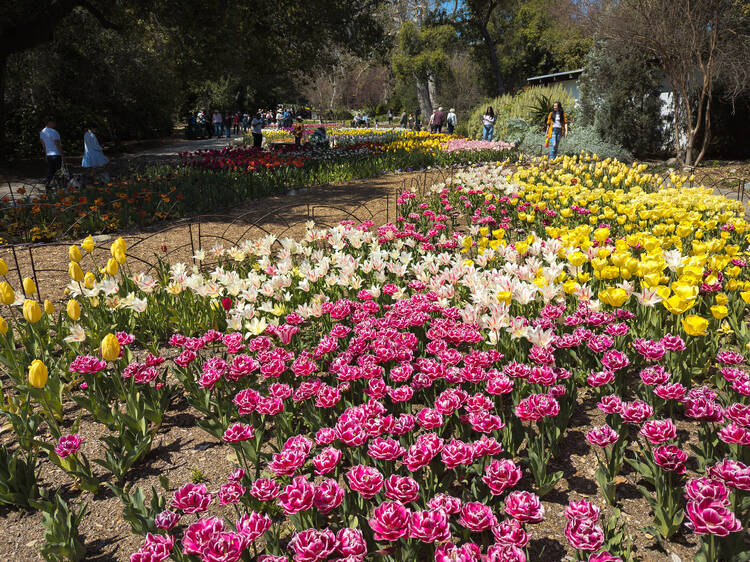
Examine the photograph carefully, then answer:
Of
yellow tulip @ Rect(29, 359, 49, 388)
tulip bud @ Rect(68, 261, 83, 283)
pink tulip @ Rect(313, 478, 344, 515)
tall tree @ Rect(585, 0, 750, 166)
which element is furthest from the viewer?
tall tree @ Rect(585, 0, 750, 166)

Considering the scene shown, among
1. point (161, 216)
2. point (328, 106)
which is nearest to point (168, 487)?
point (161, 216)

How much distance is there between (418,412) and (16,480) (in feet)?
6.18

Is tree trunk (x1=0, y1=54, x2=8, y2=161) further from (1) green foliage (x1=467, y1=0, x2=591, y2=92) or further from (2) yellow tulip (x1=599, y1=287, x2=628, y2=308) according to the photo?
(1) green foliage (x1=467, y1=0, x2=591, y2=92)

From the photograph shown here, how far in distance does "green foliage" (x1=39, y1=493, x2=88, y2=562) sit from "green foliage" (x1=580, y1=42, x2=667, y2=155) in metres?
17.5

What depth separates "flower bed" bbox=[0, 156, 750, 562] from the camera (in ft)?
5.02

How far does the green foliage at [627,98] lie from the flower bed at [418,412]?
13.7 metres

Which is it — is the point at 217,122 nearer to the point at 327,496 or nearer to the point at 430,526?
the point at 327,496

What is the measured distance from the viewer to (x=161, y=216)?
827cm

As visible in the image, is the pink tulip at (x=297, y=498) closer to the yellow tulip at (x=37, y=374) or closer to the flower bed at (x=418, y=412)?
the flower bed at (x=418, y=412)

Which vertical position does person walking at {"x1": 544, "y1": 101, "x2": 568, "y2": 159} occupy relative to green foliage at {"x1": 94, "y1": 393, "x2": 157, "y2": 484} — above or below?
above

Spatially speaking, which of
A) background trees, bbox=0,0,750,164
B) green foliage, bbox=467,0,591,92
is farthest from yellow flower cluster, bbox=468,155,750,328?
green foliage, bbox=467,0,591,92

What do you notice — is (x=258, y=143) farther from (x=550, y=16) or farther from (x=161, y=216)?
(x=550, y=16)

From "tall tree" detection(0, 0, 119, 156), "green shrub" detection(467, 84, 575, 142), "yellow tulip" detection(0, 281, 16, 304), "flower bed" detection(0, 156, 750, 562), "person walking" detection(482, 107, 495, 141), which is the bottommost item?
"flower bed" detection(0, 156, 750, 562)

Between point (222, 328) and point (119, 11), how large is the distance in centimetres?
1546
